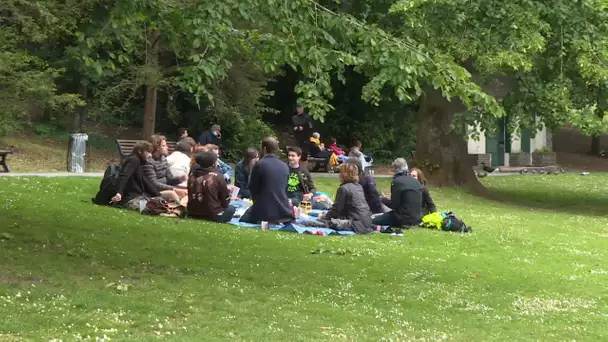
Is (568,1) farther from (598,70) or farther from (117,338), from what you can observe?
(117,338)

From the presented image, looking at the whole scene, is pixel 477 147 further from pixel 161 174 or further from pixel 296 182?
pixel 161 174

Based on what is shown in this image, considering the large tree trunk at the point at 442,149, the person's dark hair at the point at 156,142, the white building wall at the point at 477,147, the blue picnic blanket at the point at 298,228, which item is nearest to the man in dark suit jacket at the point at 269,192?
the blue picnic blanket at the point at 298,228

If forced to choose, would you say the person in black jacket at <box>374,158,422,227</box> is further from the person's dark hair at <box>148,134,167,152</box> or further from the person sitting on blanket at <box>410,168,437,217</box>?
the person's dark hair at <box>148,134,167,152</box>

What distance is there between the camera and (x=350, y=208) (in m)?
→ 14.2

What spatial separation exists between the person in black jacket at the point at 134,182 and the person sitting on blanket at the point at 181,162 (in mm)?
948

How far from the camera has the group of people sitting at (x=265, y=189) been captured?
14.2 metres

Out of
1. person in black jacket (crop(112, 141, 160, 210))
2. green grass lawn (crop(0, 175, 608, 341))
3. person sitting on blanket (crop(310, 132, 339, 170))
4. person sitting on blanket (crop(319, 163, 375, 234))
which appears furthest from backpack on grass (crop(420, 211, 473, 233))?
person sitting on blanket (crop(310, 132, 339, 170))

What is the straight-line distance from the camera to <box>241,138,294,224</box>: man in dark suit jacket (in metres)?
14.1

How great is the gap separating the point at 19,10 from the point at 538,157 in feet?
84.3

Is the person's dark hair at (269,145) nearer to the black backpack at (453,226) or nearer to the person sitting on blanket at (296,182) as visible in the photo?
the person sitting on blanket at (296,182)

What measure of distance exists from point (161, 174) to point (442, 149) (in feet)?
39.8

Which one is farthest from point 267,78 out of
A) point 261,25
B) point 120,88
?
point 261,25

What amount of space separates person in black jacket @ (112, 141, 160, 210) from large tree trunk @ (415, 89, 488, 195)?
12.4 metres

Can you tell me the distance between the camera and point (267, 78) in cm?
3181
